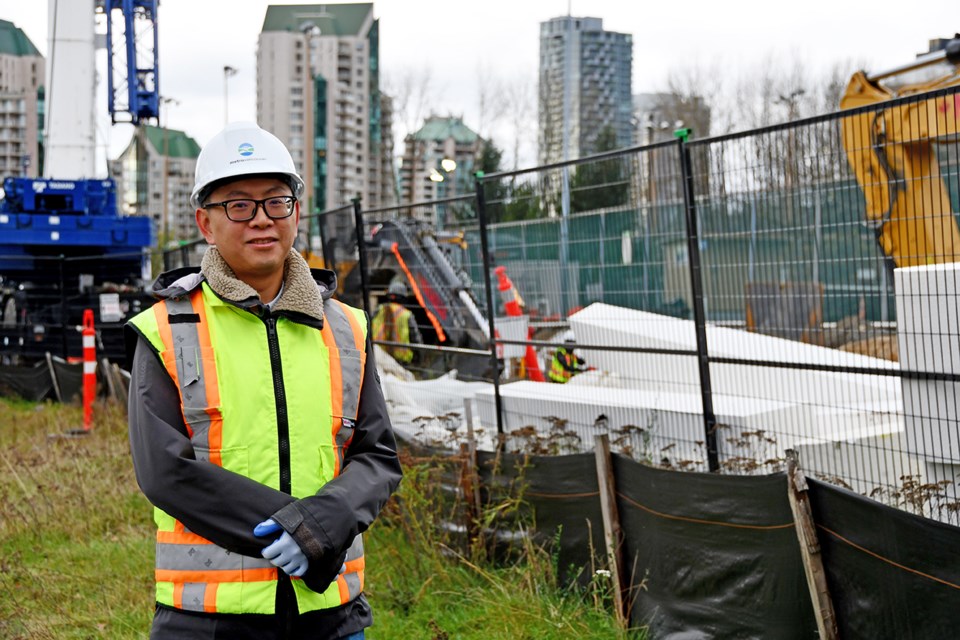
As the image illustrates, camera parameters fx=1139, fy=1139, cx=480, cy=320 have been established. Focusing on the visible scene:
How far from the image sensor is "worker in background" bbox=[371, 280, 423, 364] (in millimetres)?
11745

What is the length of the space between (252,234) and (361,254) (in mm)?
7943

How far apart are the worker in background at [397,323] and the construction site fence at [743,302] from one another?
235cm

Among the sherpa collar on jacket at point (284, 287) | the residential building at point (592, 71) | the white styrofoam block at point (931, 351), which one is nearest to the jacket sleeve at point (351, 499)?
the sherpa collar on jacket at point (284, 287)

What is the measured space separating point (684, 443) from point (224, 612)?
495cm

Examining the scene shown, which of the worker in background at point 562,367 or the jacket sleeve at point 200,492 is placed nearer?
the jacket sleeve at point 200,492

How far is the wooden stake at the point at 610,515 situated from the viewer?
561 centimetres

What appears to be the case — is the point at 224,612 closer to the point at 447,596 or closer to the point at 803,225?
the point at 447,596

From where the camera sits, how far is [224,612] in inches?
108

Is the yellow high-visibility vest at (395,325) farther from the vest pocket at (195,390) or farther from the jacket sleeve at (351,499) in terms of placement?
the vest pocket at (195,390)

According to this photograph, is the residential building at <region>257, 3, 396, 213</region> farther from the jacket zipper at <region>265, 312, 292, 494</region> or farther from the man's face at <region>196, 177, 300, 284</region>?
the jacket zipper at <region>265, 312, 292, 494</region>

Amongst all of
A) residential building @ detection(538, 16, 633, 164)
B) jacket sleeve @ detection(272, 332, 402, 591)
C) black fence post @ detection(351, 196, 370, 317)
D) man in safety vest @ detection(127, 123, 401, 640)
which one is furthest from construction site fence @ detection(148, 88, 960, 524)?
residential building @ detection(538, 16, 633, 164)

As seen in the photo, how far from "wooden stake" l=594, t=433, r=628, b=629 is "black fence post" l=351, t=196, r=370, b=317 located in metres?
5.24

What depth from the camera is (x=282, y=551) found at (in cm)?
264

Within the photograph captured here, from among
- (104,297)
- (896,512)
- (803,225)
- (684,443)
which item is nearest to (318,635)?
(896,512)
